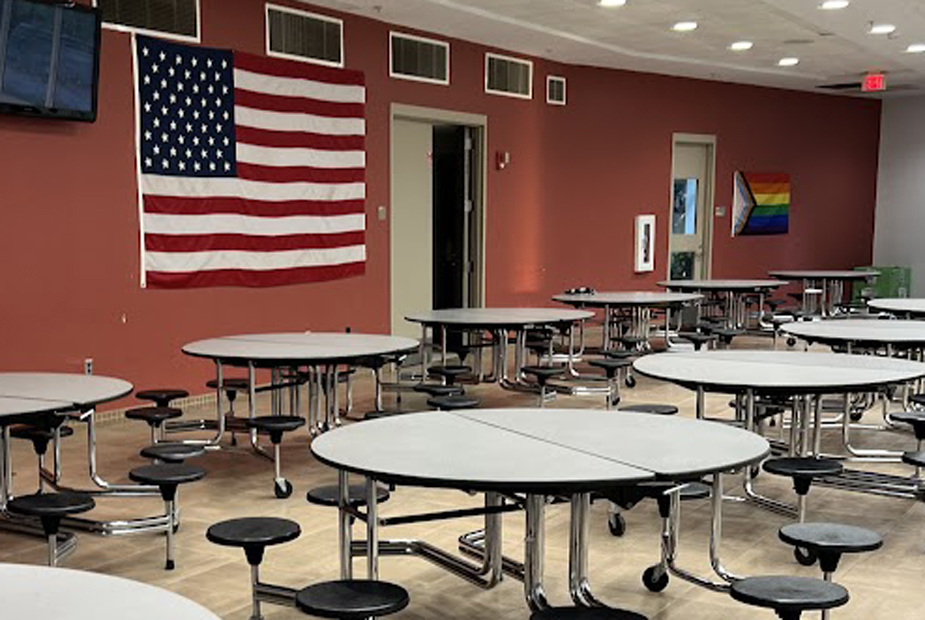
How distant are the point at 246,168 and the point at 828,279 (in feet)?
26.2

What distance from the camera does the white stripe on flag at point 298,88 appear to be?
26.0ft

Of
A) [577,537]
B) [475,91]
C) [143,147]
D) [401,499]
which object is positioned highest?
[475,91]

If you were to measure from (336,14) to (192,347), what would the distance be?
399cm

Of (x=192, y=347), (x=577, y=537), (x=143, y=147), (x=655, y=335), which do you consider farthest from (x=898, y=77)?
(x=577, y=537)

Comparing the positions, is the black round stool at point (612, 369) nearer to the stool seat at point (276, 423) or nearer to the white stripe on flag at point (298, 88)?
the stool seat at point (276, 423)

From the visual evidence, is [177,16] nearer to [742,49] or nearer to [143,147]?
[143,147]

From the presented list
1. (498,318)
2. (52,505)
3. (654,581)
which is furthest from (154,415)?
(654,581)

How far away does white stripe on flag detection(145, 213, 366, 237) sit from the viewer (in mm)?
7414

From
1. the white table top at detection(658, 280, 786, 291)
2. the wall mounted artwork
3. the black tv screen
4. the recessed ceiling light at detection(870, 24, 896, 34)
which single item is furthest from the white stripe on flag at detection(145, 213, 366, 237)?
the wall mounted artwork

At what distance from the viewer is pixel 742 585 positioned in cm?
270

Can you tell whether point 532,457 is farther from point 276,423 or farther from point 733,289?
point 733,289

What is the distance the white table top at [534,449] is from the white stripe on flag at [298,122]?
4940mm

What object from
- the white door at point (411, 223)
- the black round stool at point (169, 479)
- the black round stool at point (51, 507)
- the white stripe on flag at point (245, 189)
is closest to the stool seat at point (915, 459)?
the black round stool at point (169, 479)

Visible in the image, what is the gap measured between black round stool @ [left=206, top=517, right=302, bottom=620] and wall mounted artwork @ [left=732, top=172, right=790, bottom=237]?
11.9 meters
